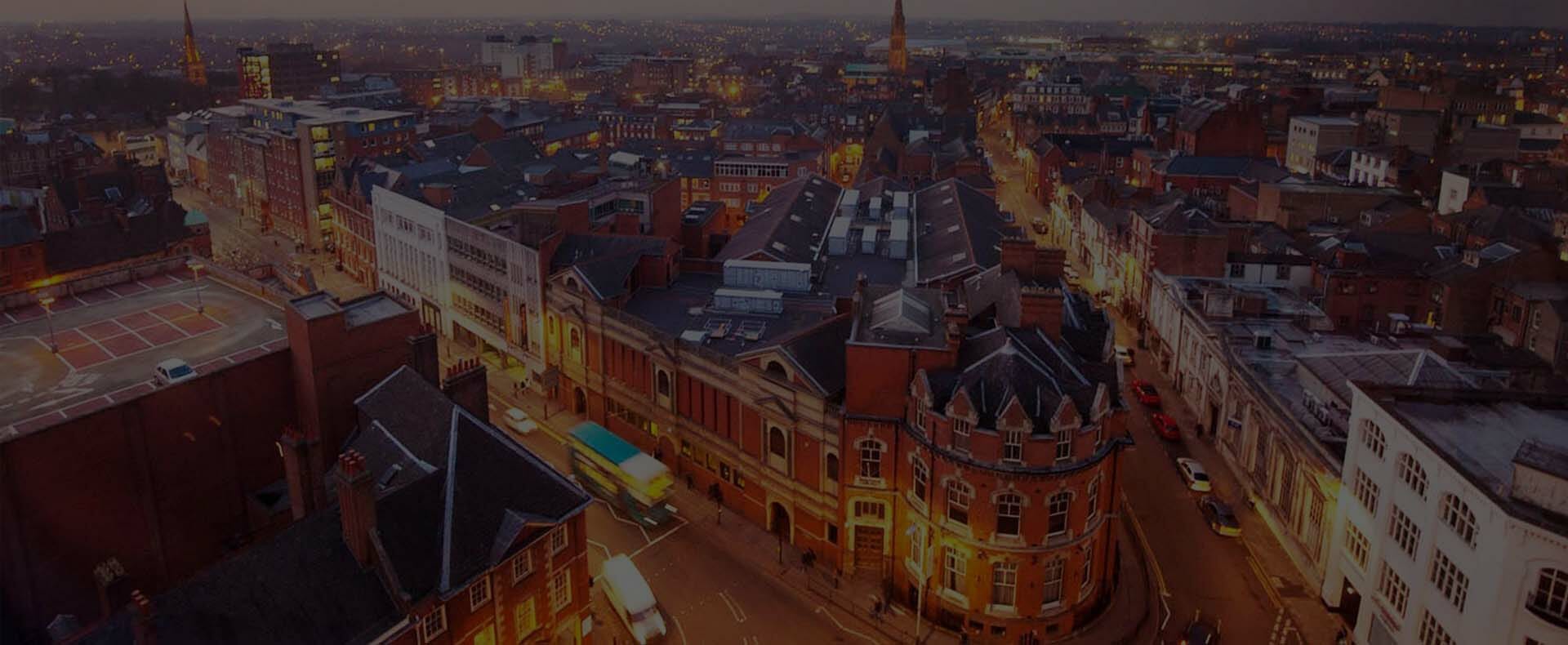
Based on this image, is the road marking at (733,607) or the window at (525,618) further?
the road marking at (733,607)

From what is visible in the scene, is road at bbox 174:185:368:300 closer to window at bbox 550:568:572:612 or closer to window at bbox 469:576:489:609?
window at bbox 550:568:572:612

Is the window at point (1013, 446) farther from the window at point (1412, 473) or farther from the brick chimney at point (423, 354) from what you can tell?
the brick chimney at point (423, 354)

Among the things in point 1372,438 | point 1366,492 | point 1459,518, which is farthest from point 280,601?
point 1372,438

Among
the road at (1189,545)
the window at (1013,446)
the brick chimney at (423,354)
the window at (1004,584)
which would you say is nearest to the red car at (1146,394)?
the road at (1189,545)

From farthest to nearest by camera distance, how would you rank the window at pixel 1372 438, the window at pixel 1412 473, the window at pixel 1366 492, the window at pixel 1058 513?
the window at pixel 1058 513 → the window at pixel 1366 492 → the window at pixel 1372 438 → the window at pixel 1412 473

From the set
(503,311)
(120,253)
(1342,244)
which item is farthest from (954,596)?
(120,253)

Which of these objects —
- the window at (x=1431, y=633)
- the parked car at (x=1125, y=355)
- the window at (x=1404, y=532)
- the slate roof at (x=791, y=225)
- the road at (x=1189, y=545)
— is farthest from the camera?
the parked car at (x=1125, y=355)

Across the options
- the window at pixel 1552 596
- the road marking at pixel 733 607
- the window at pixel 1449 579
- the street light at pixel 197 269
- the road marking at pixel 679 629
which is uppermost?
the street light at pixel 197 269

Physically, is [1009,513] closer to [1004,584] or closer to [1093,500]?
[1004,584]
